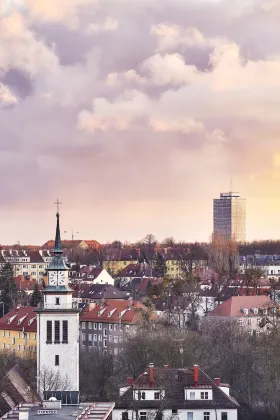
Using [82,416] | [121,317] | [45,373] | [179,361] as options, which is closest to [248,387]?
[179,361]

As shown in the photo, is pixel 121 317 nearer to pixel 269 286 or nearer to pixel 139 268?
pixel 269 286

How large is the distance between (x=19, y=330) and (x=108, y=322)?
22.8ft

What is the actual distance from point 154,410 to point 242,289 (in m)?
54.8

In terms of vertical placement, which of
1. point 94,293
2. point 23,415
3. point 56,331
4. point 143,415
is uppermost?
point 94,293

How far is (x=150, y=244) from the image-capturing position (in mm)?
199000

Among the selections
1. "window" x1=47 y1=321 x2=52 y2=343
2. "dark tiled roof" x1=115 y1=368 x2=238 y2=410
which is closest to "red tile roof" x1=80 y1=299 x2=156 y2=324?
"window" x1=47 y1=321 x2=52 y2=343

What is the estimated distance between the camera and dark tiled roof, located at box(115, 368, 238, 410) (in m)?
54.3

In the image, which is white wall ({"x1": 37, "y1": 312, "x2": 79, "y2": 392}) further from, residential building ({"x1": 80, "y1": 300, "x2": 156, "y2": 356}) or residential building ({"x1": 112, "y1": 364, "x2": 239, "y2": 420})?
residential building ({"x1": 80, "y1": 300, "x2": 156, "y2": 356})

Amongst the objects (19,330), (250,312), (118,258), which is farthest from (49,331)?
(118,258)

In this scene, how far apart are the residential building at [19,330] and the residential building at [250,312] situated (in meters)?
13.4

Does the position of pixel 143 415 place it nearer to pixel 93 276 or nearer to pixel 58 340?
pixel 58 340

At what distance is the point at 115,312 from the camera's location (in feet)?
308

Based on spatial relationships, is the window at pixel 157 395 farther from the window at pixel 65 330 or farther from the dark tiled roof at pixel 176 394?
the window at pixel 65 330

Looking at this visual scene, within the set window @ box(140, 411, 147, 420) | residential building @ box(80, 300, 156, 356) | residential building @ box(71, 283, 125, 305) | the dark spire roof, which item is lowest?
window @ box(140, 411, 147, 420)
